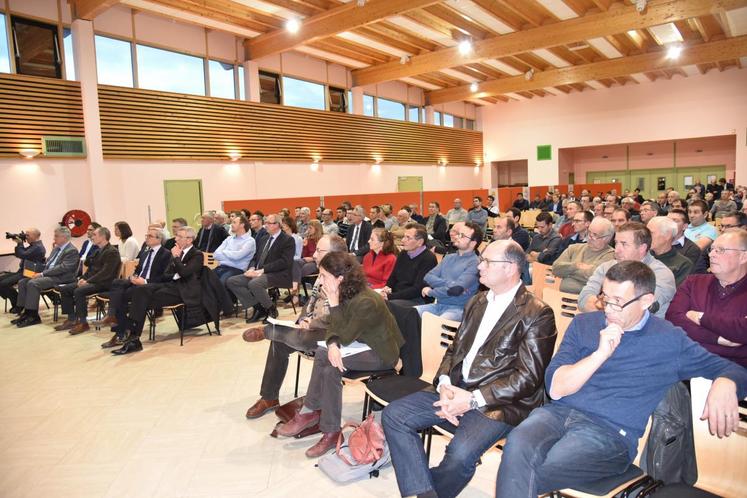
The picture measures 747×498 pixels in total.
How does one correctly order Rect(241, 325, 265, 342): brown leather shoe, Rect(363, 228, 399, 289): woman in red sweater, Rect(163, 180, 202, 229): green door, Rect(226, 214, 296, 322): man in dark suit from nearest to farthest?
Rect(241, 325, 265, 342): brown leather shoe, Rect(363, 228, 399, 289): woman in red sweater, Rect(226, 214, 296, 322): man in dark suit, Rect(163, 180, 202, 229): green door

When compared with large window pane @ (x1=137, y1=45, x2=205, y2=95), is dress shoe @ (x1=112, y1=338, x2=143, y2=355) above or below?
below

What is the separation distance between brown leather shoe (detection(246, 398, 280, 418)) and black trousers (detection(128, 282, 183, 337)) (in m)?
2.15

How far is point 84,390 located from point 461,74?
15.1 metres

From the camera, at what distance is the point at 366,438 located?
2.79 metres

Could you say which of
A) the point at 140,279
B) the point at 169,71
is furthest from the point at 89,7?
the point at 140,279

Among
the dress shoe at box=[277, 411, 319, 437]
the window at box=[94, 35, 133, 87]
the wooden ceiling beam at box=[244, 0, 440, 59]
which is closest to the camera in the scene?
the dress shoe at box=[277, 411, 319, 437]

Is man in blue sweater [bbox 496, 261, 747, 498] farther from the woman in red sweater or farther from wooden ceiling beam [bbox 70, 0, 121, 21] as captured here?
wooden ceiling beam [bbox 70, 0, 121, 21]

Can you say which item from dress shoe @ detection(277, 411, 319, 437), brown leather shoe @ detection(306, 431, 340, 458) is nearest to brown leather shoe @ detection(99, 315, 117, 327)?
dress shoe @ detection(277, 411, 319, 437)

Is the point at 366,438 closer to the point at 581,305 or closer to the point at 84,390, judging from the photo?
the point at 581,305

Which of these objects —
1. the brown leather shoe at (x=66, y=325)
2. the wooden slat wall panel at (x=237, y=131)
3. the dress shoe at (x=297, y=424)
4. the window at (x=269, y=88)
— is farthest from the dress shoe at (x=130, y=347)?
the window at (x=269, y=88)

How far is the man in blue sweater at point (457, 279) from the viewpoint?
4.02m

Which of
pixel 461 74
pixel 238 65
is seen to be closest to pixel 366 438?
pixel 238 65

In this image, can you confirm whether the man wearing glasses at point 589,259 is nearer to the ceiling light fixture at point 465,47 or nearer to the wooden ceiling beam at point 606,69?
the ceiling light fixture at point 465,47

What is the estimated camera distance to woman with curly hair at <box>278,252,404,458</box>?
2951 millimetres
